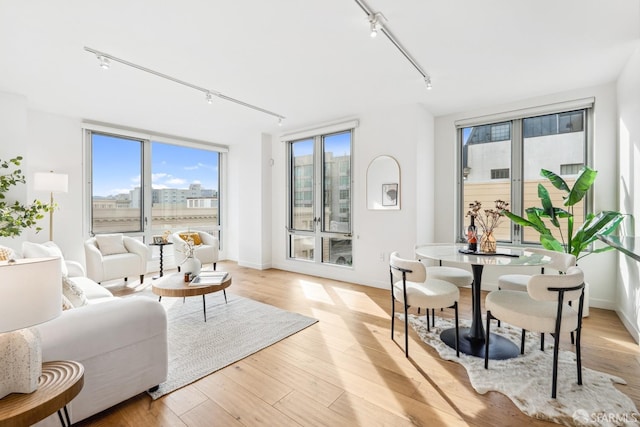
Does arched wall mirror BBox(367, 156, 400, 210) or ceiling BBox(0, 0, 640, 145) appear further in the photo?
arched wall mirror BBox(367, 156, 400, 210)

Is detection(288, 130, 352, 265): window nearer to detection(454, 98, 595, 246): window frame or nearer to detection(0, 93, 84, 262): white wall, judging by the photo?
detection(454, 98, 595, 246): window frame

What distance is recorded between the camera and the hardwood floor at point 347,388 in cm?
177

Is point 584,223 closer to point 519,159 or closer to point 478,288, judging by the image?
point 519,159

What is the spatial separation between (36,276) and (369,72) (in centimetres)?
314

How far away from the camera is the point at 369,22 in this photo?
7.54ft

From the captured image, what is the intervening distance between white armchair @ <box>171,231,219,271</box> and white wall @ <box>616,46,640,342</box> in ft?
18.2

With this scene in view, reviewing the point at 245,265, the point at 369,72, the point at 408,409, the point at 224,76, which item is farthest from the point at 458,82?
the point at 245,265

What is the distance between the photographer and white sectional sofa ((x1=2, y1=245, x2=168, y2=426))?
159cm

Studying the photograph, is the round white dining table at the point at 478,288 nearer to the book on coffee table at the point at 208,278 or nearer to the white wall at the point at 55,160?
the book on coffee table at the point at 208,278

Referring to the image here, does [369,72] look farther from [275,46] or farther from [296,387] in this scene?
[296,387]

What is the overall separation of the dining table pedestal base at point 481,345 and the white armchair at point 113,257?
430cm

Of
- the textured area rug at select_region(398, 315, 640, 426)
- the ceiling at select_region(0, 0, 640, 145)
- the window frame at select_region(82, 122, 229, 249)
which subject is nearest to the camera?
the textured area rug at select_region(398, 315, 640, 426)

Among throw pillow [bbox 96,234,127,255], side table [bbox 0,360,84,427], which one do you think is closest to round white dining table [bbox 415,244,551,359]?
side table [bbox 0,360,84,427]

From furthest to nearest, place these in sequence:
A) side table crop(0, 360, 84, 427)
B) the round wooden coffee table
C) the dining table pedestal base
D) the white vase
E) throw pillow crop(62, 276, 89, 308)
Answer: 1. the white vase
2. the round wooden coffee table
3. the dining table pedestal base
4. throw pillow crop(62, 276, 89, 308)
5. side table crop(0, 360, 84, 427)
